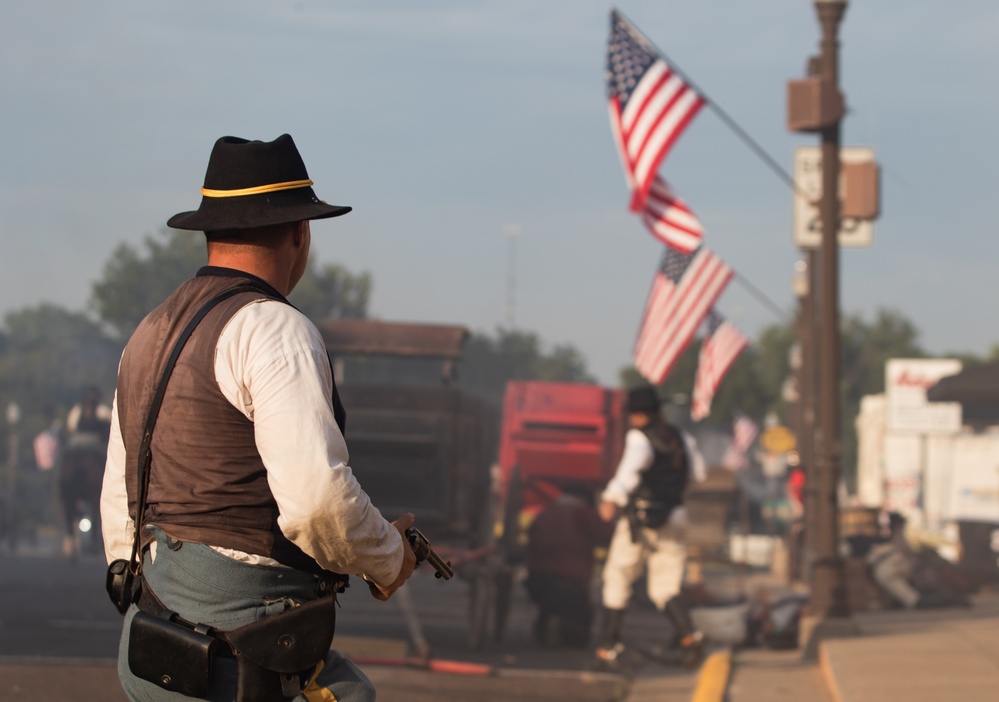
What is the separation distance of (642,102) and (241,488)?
1058cm

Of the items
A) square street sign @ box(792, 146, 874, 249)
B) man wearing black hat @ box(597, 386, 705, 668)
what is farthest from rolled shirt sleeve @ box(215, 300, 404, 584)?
square street sign @ box(792, 146, 874, 249)

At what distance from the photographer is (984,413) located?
67.0ft

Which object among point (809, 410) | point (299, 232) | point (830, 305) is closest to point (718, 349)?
point (809, 410)

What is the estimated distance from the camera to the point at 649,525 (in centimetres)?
976

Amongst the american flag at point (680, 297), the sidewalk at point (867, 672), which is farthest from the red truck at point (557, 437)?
the sidewalk at point (867, 672)

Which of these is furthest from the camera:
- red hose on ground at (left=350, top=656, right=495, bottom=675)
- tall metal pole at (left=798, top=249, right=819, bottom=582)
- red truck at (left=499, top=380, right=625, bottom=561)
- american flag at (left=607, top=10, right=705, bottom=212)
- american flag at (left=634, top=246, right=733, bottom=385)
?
tall metal pole at (left=798, top=249, right=819, bottom=582)

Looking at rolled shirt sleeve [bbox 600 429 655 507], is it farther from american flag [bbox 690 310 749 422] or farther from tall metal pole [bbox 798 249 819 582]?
tall metal pole [bbox 798 249 819 582]

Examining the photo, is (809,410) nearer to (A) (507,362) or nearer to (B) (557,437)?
(B) (557,437)

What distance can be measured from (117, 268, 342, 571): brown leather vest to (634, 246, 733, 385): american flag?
12852 mm

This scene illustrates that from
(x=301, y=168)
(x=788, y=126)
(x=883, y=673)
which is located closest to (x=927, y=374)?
(x=788, y=126)

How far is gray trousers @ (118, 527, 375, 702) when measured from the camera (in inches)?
120

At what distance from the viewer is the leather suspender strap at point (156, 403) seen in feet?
10.2

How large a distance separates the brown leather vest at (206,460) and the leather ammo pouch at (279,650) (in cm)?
13

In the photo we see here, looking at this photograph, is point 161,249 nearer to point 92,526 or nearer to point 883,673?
point 92,526
